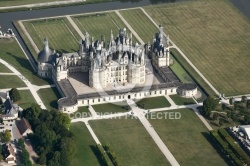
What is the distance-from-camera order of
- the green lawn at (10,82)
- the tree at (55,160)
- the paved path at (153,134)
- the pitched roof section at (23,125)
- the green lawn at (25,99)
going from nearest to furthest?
the tree at (55,160)
the paved path at (153,134)
the pitched roof section at (23,125)
the green lawn at (25,99)
the green lawn at (10,82)

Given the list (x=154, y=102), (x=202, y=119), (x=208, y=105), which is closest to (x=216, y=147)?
(x=202, y=119)

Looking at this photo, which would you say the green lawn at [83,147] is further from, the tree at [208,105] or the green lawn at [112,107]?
the tree at [208,105]

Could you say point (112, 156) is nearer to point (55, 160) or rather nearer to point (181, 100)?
point (55, 160)

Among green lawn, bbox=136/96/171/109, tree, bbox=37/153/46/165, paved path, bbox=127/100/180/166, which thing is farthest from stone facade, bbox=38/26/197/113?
tree, bbox=37/153/46/165

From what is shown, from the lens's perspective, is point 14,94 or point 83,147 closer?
point 83,147

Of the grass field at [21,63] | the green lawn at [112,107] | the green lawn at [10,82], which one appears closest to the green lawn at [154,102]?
the green lawn at [112,107]

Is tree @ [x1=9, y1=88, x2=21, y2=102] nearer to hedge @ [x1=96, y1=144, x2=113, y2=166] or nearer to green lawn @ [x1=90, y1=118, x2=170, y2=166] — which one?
green lawn @ [x1=90, y1=118, x2=170, y2=166]
